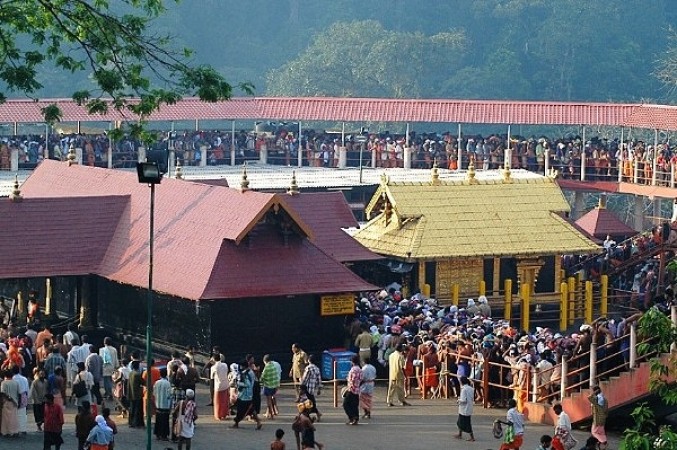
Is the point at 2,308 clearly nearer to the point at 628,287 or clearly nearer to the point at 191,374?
the point at 191,374

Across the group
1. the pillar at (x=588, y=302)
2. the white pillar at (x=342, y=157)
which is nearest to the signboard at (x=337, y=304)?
the pillar at (x=588, y=302)

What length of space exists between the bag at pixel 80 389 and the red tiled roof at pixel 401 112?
22.3 metres

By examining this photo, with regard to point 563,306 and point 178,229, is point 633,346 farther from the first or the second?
point 563,306

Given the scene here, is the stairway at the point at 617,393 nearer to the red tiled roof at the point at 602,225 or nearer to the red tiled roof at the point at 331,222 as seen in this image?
the red tiled roof at the point at 331,222

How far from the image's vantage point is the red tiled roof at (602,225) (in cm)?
4369

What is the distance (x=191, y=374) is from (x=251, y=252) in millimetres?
5124

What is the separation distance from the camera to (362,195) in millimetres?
46281

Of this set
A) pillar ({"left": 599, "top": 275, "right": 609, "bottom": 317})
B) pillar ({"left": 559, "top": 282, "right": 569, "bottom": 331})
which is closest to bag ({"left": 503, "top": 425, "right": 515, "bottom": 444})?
pillar ({"left": 559, "top": 282, "right": 569, "bottom": 331})

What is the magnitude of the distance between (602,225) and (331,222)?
1063 centimetres

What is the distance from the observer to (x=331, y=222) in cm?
A: 3559

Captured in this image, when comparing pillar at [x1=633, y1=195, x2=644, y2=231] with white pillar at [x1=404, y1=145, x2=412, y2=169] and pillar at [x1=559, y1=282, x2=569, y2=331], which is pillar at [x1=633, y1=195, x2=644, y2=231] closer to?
white pillar at [x1=404, y1=145, x2=412, y2=169]

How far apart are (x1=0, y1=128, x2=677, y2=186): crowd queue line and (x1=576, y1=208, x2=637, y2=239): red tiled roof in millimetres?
1862

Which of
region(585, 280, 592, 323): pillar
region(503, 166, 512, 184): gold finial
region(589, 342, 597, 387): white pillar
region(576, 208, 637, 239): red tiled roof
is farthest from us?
region(576, 208, 637, 239): red tiled roof

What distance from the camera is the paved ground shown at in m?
24.8
